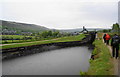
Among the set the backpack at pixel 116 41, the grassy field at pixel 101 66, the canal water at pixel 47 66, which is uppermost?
the backpack at pixel 116 41

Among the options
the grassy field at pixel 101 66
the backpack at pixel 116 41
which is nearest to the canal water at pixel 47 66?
the grassy field at pixel 101 66

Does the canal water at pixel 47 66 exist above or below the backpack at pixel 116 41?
below

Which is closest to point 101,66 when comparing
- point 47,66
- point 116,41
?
point 116,41

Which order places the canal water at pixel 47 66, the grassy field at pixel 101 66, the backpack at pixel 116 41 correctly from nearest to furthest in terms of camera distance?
the grassy field at pixel 101 66
the backpack at pixel 116 41
the canal water at pixel 47 66

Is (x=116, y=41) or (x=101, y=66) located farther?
(x=116, y=41)

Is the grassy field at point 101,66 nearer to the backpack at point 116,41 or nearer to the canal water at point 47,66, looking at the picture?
the backpack at point 116,41

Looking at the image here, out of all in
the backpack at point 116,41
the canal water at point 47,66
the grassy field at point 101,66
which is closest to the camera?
the grassy field at point 101,66

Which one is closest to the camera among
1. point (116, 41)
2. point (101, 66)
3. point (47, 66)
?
point (101, 66)

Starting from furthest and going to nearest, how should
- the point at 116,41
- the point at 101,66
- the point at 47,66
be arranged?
the point at 47,66, the point at 116,41, the point at 101,66

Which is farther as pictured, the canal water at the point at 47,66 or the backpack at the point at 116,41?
the canal water at the point at 47,66

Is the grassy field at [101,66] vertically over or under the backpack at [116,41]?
under

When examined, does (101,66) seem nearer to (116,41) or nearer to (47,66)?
(116,41)

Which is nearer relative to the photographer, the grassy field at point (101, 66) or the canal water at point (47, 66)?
the grassy field at point (101, 66)

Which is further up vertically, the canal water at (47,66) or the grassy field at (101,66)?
the grassy field at (101,66)
